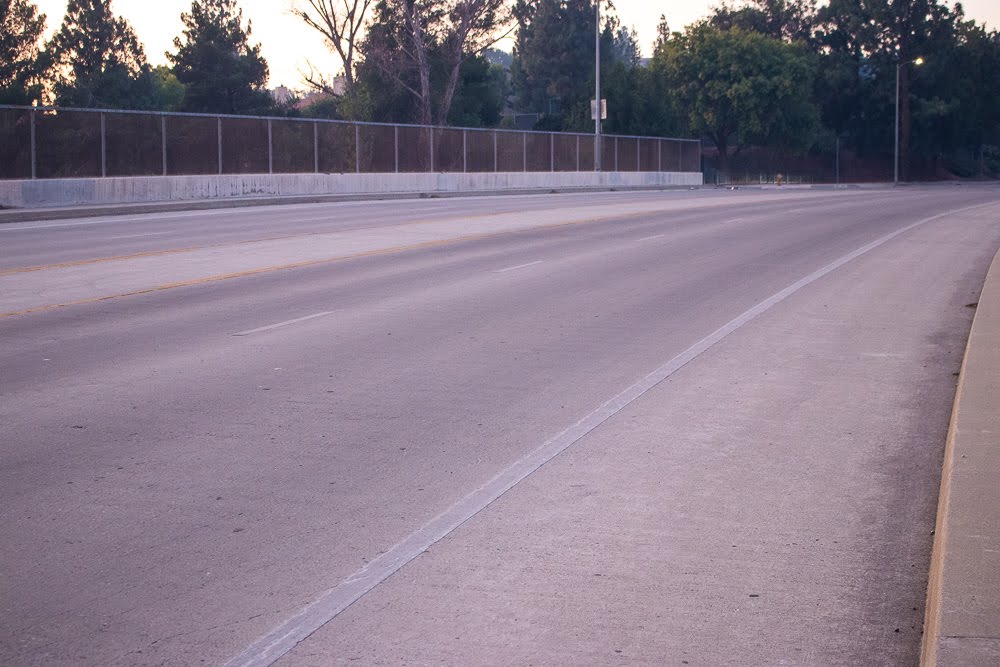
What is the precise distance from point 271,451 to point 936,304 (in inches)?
397

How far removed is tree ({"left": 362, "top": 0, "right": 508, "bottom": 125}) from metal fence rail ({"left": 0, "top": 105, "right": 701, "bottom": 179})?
12.1 meters

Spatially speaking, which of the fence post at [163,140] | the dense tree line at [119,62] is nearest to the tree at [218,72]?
the dense tree line at [119,62]

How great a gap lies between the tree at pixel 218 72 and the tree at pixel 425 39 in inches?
564

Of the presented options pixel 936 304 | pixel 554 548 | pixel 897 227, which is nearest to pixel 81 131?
pixel 897 227

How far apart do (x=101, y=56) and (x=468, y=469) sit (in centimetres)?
8954

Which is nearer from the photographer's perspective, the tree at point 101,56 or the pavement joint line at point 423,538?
the pavement joint line at point 423,538

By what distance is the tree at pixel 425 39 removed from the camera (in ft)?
→ 226

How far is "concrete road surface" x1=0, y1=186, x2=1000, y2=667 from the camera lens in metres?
4.91

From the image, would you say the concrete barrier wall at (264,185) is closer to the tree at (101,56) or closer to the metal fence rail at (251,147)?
the metal fence rail at (251,147)

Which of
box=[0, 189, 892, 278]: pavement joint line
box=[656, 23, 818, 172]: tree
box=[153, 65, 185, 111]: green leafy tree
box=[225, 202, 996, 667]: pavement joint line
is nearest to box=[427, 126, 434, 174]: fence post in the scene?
box=[0, 189, 892, 278]: pavement joint line

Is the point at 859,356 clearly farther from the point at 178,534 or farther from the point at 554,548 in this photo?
the point at 178,534

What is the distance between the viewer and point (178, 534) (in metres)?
6.01

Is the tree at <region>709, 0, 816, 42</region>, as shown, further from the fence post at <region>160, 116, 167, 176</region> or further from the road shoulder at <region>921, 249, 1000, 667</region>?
the road shoulder at <region>921, 249, 1000, 667</region>

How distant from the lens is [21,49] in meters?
75.5
